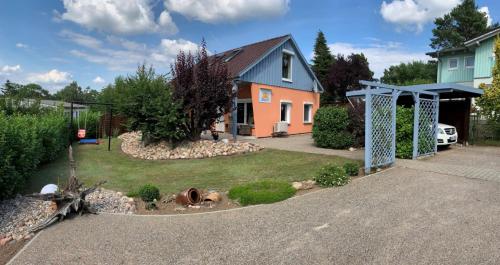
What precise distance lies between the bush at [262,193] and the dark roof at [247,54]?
9.94 m

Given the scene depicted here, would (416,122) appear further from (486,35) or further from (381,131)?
(486,35)

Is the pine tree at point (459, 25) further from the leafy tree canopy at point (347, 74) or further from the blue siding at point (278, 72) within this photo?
the blue siding at point (278, 72)

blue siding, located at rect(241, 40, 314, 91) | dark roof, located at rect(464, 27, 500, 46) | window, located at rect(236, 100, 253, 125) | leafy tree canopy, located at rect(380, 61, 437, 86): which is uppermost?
leafy tree canopy, located at rect(380, 61, 437, 86)

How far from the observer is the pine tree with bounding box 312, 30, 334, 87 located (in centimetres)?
4071

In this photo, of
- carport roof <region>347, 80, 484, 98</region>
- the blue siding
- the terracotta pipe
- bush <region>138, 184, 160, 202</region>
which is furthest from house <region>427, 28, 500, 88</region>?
bush <region>138, 184, 160, 202</region>

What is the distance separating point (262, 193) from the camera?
19.4 feet

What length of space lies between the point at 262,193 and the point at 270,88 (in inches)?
495

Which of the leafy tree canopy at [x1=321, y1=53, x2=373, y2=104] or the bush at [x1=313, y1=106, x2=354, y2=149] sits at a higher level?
the leafy tree canopy at [x1=321, y1=53, x2=373, y2=104]

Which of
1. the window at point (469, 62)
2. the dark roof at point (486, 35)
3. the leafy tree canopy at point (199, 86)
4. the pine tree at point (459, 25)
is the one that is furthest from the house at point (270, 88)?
the pine tree at point (459, 25)

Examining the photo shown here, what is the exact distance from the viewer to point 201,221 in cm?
478

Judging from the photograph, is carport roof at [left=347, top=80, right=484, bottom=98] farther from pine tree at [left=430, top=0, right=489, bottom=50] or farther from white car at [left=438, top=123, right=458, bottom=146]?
pine tree at [left=430, top=0, right=489, bottom=50]

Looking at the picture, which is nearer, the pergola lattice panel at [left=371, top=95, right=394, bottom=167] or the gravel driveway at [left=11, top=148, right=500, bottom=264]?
the gravel driveway at [left=11, top=148, right=500, bottom=264]

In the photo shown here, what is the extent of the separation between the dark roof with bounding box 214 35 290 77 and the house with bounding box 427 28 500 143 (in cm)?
900

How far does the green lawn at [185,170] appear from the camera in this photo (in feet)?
24.5
